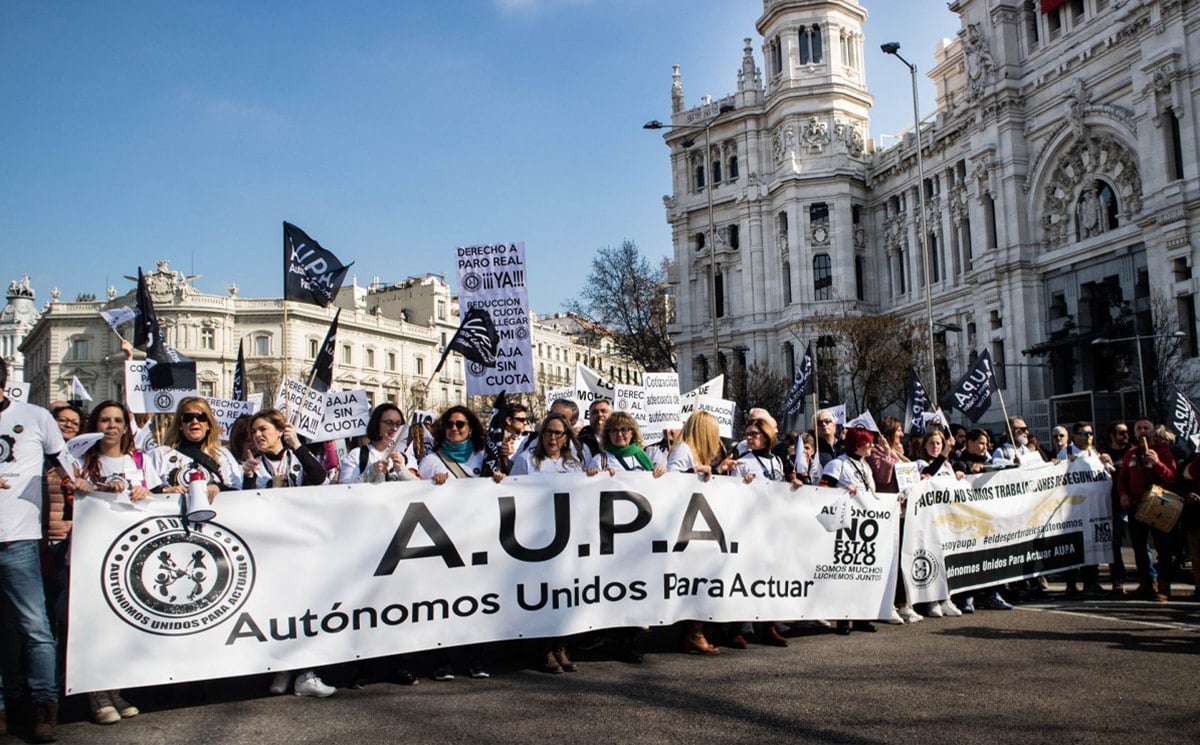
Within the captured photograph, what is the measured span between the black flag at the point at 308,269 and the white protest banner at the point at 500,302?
1.47 m

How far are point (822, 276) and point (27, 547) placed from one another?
58.6 m

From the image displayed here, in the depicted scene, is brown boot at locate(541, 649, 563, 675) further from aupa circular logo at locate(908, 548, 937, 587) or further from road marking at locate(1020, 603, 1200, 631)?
road marking at locate(1020, 603, 1200, 631)

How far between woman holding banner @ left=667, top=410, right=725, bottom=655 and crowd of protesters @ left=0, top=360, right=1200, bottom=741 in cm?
1

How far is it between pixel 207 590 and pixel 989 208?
160 ft

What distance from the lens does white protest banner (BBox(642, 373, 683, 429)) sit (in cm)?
1195

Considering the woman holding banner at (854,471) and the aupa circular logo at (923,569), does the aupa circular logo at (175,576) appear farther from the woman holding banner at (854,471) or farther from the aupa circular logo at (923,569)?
the aupa circular logo at (923,569)

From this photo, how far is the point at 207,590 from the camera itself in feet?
20.9

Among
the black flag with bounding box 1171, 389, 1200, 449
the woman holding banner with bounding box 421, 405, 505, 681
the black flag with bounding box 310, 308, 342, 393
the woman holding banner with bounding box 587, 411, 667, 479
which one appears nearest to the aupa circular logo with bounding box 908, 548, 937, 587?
the woman holding banner with bounding box 587, 411, 667, 479

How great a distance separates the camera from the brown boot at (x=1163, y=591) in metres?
10.4

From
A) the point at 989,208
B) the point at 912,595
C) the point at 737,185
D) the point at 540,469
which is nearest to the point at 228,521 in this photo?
the point at 540,469

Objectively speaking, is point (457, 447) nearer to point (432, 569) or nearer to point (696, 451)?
point (432, 569)

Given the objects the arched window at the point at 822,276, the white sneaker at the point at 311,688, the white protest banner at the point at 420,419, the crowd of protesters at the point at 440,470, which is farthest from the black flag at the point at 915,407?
the arched window at the point at 822,276

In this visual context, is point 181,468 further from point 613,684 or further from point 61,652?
point 613,684

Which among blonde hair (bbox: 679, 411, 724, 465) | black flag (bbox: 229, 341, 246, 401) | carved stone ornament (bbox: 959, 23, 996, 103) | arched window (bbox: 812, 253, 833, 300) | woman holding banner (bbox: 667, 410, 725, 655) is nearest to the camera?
woman holding banner (bbox: 667, 410, 725, 655)
